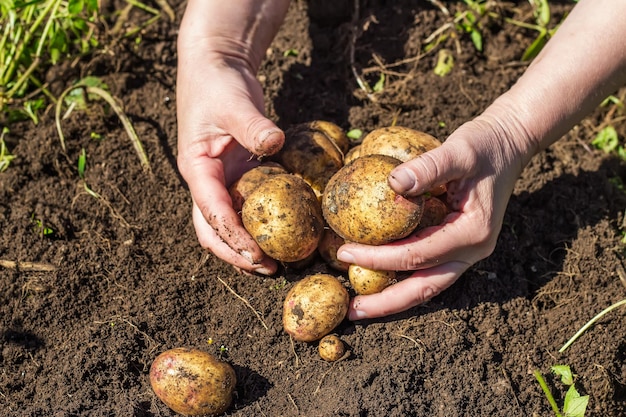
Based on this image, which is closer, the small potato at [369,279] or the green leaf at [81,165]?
the small potato at [369,279]

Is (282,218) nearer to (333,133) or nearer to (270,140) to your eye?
(270,140)

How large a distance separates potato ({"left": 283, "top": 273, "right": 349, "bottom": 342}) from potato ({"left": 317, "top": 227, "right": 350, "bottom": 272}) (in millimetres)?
171

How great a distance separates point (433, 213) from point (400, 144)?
0.34 metres

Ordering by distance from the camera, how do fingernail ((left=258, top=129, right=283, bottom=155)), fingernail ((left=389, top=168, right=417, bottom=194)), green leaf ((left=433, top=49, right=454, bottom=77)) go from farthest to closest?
green leaf ((left=433, top=49, right=454, bottom=77)) < fingernail ((left=258, top=129, right=283, bottom=155)) < fingernail ((left=389, top=168, right=417, bottom=194))

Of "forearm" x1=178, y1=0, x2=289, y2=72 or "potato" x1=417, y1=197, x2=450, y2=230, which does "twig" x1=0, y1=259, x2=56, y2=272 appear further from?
"potato" x1=417, y1=197, x2=450, y2=230

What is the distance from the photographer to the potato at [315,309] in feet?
8.74

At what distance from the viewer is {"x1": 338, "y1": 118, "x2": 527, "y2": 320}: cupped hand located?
2570mm

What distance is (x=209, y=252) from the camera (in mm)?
3068

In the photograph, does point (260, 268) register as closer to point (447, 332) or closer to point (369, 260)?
point (369, 260)

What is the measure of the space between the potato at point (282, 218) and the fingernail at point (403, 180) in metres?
0.47

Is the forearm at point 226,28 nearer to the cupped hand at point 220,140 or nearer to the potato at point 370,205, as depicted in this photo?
the cupped hand at point 220,140

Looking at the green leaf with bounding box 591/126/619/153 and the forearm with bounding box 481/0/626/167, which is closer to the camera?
the forearm with bounding box 481/0/626/167

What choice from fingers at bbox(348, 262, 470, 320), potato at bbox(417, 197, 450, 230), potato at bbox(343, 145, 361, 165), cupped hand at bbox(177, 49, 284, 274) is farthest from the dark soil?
potato at bbox(343, 145, 361, 165)

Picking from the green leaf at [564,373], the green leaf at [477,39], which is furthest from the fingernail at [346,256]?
the green leaf at [477,39]
